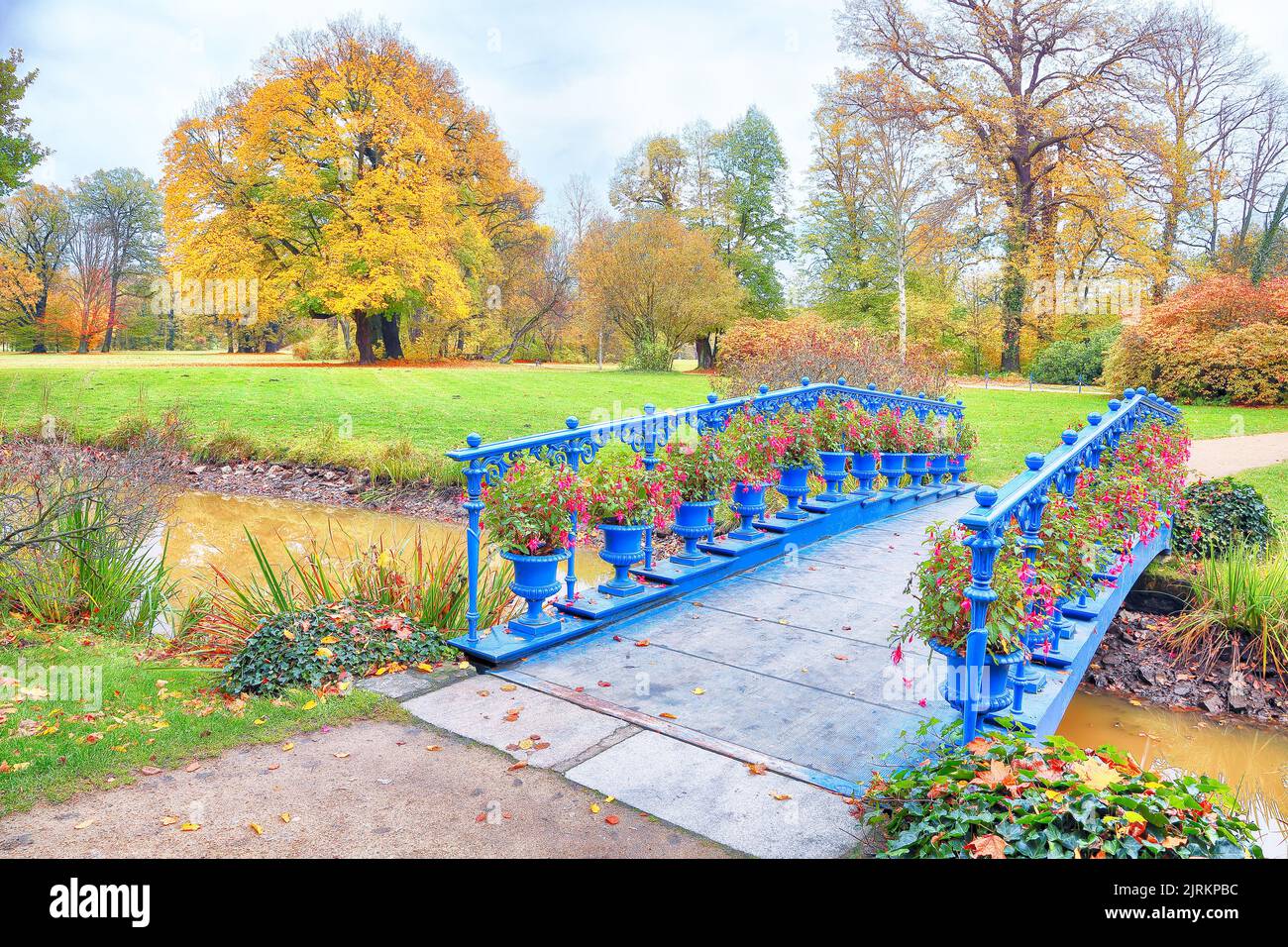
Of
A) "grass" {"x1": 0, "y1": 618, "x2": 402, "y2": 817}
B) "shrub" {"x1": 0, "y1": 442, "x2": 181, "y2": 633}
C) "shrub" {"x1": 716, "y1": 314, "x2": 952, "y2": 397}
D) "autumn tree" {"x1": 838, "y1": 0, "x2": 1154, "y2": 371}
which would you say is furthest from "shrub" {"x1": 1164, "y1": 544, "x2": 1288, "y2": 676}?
"autumn tree" {"x1": 838, "y1": 0, "x2": 1154, "y2": 371}

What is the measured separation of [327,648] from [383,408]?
47.8 feet

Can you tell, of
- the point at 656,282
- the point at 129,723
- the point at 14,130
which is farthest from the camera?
the point at 656,282

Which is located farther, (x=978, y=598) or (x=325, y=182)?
(x=325, y=182)

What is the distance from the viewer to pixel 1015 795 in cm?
243

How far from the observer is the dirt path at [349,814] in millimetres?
2672

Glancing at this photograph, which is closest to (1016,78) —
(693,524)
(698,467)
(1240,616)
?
(1240,616)

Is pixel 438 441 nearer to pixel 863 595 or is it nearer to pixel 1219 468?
pixel 863 595

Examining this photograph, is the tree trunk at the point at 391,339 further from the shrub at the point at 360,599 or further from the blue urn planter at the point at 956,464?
the shrub at the point at 360,599

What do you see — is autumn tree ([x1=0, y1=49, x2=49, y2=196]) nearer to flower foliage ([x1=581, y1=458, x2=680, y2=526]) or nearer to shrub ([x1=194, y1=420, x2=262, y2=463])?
shrub ([x1=194, y1=420, x2=262, y2=463])

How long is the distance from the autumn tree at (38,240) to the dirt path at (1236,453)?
4366 centimetres

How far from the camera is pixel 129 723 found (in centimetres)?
359

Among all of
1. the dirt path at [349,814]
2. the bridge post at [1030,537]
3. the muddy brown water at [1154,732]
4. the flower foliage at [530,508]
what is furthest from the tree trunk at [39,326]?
the bridge post at [1030,537]

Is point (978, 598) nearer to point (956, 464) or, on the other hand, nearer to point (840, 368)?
point (956, 464)

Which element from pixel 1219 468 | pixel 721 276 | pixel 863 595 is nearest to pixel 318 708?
pixel 863 595
